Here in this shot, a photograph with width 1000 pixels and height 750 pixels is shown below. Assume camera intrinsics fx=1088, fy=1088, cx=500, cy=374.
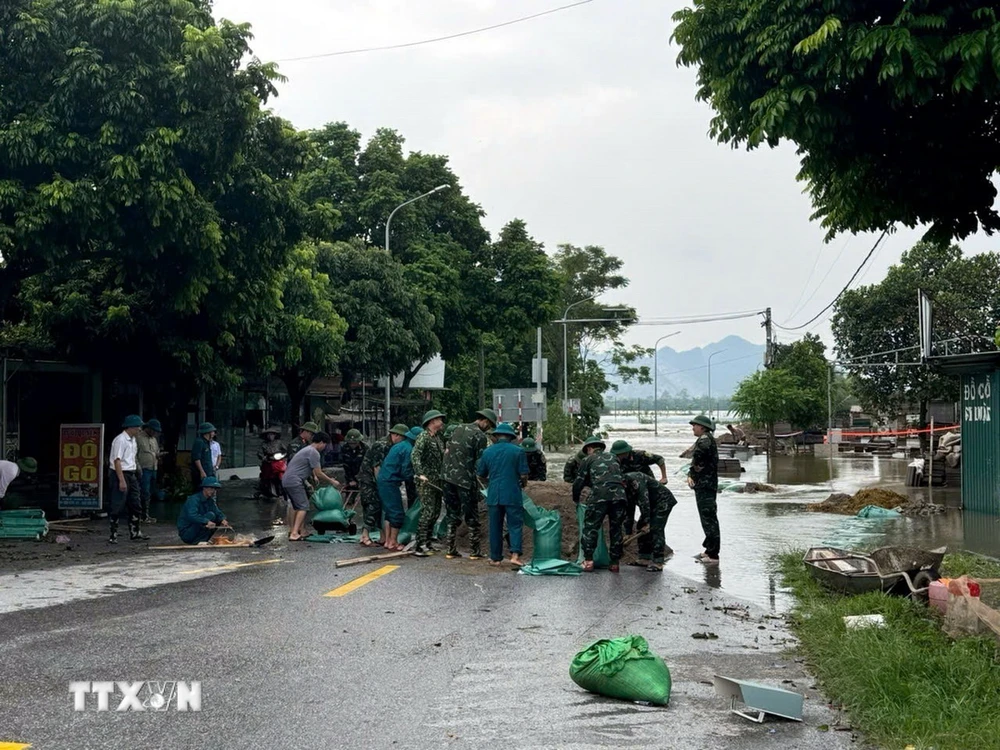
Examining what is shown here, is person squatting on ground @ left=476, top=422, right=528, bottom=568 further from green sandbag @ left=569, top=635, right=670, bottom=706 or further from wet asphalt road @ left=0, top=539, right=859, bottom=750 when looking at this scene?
green sandbag @ left=569, top=635, right=670, bottom=706

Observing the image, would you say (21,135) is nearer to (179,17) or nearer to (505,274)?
(179,17)

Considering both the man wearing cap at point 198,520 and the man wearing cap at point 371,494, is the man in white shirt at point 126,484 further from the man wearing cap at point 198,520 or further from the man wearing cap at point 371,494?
the man wearing cap at point 371,494

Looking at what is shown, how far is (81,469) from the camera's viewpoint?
17875mm

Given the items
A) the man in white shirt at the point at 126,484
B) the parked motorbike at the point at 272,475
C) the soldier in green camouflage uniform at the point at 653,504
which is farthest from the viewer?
the parked motorbike at the point at 272,475

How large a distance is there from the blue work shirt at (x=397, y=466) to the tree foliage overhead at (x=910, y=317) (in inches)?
1240

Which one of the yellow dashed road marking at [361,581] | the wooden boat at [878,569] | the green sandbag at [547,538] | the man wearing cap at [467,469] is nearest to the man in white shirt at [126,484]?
the yellow dashed road marking at [361,581]

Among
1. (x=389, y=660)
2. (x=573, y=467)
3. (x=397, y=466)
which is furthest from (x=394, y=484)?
(x=389, y=660)

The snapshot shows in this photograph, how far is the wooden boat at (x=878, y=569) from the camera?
10.3 metres

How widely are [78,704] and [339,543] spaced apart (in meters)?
8.68

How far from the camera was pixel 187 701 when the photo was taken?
6.60 metres

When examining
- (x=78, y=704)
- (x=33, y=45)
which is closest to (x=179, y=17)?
(x=33, y=45)

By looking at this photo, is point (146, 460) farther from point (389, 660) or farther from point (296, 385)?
point (296, 385)

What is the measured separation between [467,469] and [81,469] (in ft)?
25.8

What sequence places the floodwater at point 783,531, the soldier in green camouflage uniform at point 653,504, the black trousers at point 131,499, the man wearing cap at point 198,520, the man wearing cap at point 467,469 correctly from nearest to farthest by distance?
the floodwater at point 783,531 < the soldier in green camouflage uniform at point 653,504 < the man wearing cap at point 467,469 < the man wearing cap at point 198,520 < the black trousers at point 131,499
